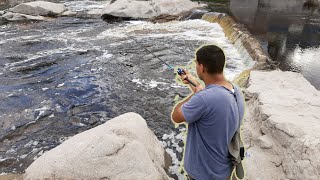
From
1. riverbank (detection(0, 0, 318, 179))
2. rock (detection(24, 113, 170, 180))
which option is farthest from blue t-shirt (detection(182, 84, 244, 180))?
riverbank (detection(0, 0, 318, 179))

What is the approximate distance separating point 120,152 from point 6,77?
690 cm

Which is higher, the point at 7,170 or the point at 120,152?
the point at 120,152

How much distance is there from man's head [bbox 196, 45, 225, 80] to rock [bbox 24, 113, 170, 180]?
232 cm

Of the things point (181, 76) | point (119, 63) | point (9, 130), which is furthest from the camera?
point (119, 63)

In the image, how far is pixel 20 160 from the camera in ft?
18.6

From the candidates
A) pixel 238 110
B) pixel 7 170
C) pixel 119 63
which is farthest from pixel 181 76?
pixel 119 63

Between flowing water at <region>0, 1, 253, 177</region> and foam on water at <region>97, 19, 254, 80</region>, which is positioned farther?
foam on water at <region>97, 19, 254, 80</region>

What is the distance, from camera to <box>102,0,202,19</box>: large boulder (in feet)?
60.4

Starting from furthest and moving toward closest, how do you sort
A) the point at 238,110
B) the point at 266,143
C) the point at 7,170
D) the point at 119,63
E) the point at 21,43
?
the point at 21,43
the point at 119,63
the point at 7,170
the point at 266,143
the point at 238,110

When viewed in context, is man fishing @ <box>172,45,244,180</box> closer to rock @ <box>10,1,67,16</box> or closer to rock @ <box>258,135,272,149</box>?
rock @ <box>258,135,272,149</box>

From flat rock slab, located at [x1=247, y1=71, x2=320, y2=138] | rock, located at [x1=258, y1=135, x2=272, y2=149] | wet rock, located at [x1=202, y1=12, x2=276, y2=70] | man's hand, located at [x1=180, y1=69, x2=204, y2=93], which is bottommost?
rock, located at [x1=258, y1=135, x2=272, y2=149]

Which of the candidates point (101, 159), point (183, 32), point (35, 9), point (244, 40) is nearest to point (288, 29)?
point (244, 40)

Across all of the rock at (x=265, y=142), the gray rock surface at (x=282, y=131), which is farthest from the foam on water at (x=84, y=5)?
the rock at (x=265, y=142)

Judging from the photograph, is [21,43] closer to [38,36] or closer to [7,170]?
[38,36]
